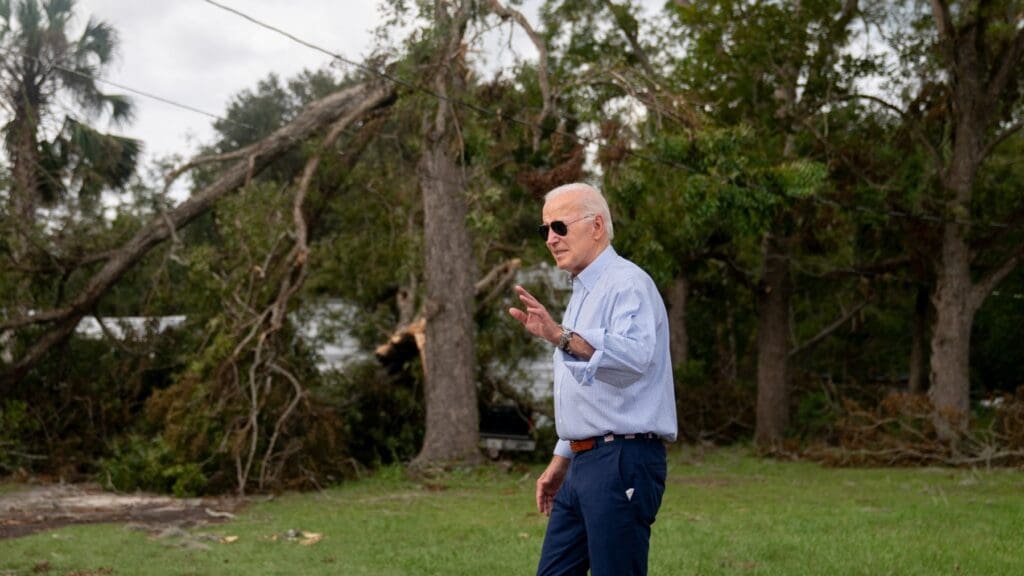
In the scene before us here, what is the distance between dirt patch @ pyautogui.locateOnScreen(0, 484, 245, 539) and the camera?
1127 centimetres

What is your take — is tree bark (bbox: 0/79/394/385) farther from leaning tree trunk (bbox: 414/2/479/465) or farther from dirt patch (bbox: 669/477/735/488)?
dirt patch (bbox: 669/477/735/488)

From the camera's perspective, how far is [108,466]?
14.4 meters

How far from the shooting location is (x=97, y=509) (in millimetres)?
12438

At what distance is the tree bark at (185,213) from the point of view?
15.8 metres

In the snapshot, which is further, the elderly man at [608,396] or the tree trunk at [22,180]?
the tree trunk at [22,180]

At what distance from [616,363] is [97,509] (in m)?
9.79

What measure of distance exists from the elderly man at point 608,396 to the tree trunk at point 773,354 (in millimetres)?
17226

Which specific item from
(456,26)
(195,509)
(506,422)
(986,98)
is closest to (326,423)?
(195,509)

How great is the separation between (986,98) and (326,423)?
407 inches

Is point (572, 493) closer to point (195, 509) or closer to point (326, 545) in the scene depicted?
point (326, 545)

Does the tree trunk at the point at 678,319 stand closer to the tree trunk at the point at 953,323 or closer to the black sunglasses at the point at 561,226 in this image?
the tree trunk at the point at 953,323

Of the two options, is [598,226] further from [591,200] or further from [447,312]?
[447,312]

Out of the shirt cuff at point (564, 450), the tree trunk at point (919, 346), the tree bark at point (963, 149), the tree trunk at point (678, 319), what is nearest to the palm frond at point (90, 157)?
the tree trunk at point (678, 319)

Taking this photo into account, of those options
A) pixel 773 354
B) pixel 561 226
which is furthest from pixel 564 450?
pixel 773 354
